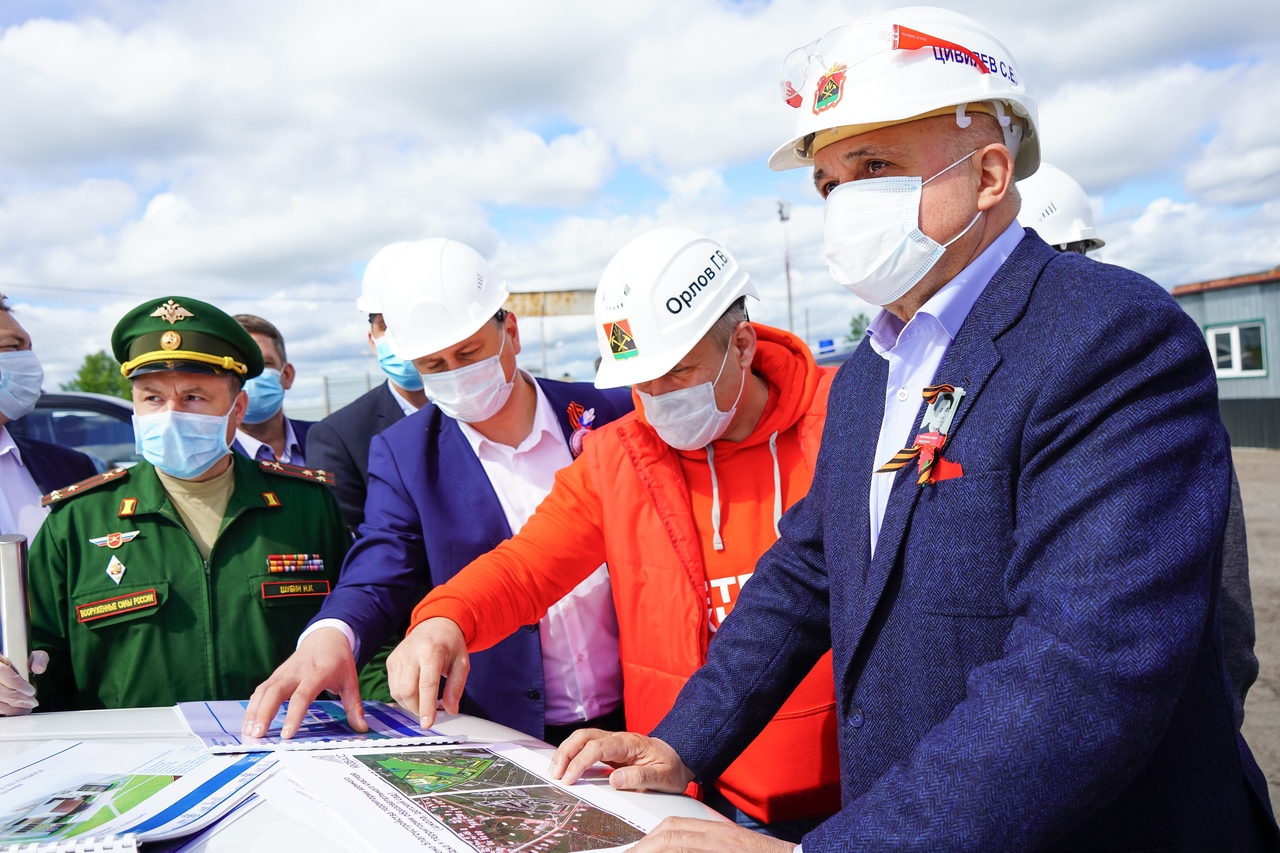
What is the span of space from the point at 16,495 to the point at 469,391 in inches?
78.4

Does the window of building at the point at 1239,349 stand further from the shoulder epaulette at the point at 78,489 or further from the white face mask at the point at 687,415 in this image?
the shoulder epaulette at the point at 78,489

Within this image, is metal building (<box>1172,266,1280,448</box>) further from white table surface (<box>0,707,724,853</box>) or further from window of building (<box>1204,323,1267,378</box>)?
white table surface (<box>0,707,724,853</box>)

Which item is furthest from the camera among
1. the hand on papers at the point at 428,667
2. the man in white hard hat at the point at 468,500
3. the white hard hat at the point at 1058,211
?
the white hard hat at the point at 1058,211

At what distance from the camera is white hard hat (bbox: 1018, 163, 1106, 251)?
3.07 metres

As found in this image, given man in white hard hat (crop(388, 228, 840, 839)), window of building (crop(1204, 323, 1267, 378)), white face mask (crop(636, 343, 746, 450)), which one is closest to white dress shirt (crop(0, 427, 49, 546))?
man in white hard hat (crop(388, 228, 840, 839))

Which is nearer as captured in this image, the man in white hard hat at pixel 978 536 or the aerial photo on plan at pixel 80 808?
the man in white hard hat at pixel 978 536

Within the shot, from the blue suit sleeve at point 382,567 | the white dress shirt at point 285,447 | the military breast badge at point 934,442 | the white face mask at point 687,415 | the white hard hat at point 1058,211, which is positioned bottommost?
the blue suit sleeve at point 382,567

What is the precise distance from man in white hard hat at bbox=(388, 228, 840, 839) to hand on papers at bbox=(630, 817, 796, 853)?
3.02 ft

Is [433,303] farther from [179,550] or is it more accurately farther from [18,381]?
[18,381]

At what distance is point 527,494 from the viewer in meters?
2.80

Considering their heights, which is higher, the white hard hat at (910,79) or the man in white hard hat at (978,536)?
the white hard hat at (910,79)

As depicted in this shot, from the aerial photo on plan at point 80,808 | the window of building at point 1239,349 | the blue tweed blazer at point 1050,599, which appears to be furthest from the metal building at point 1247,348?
the aerial photo on plan at point 80,808

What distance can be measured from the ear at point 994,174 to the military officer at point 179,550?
2.06 metres

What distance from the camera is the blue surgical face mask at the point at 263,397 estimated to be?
4910 millimetres
